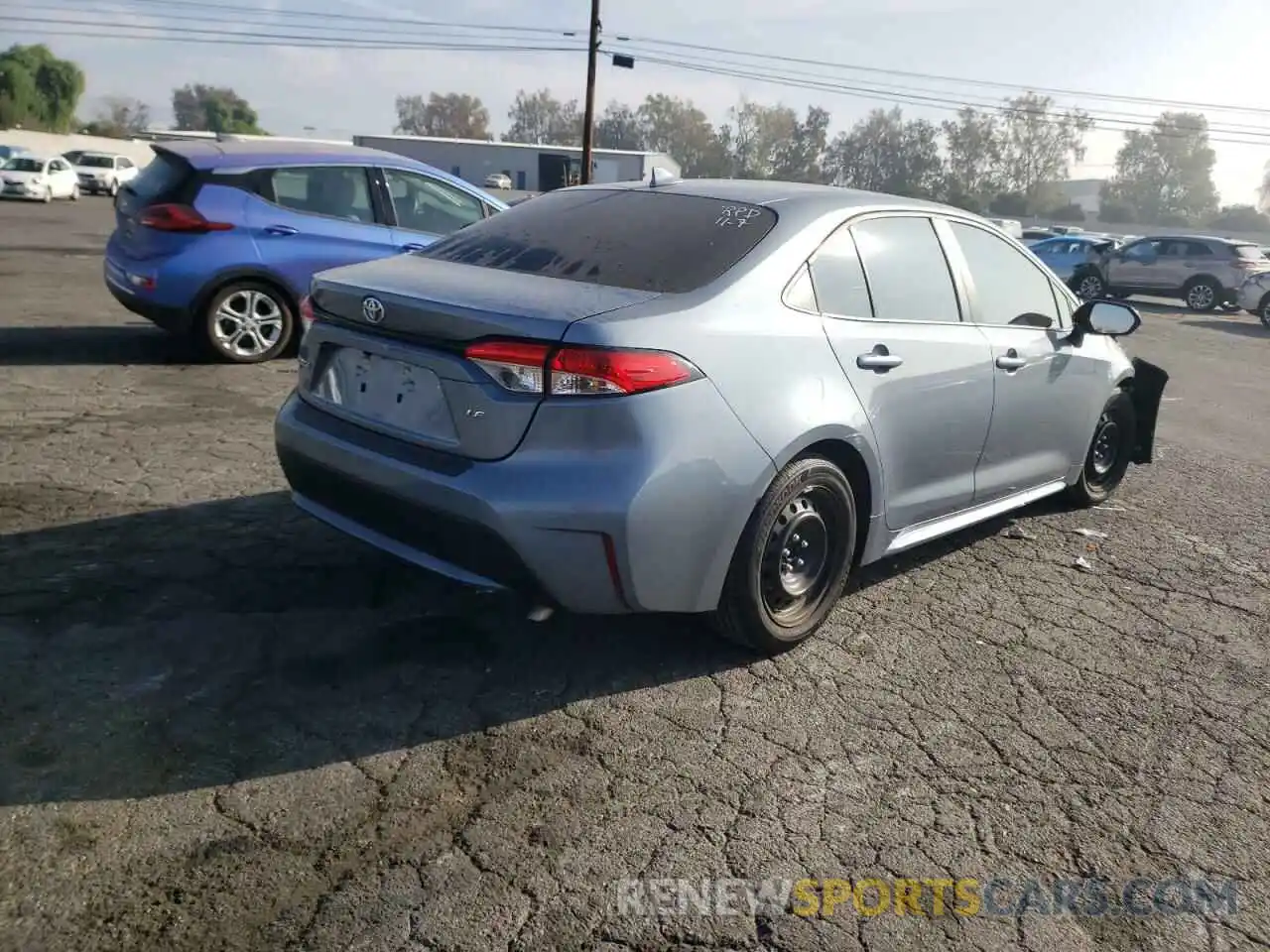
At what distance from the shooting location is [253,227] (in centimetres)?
763

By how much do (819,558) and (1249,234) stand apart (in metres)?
95.5

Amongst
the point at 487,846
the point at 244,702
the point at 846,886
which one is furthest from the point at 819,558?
the point at 244,702

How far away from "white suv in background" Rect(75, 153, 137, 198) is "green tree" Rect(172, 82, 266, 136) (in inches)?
2453

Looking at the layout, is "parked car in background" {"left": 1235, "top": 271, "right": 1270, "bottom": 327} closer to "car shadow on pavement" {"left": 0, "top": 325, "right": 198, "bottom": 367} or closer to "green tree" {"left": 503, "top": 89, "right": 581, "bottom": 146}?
"car shadow on pavement" {"left": 0, "top": 325, "right": 198, "bottom": 367}

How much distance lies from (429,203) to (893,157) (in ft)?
283

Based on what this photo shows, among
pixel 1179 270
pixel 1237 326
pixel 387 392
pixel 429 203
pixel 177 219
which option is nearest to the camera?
pixel 387 392

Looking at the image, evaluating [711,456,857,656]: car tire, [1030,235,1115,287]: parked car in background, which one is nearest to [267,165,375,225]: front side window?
[711,456,857,656]: car tire

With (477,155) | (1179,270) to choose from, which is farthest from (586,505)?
(477,155)

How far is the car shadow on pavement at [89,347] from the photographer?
779 centimetres

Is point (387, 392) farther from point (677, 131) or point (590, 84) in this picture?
point (677, 131)

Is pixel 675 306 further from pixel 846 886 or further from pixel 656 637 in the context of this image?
pixel 846 886

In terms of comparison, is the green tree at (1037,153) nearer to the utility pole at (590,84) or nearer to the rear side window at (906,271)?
the utility pole at (590,84)

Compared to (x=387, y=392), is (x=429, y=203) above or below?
above

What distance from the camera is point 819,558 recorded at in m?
3.76
